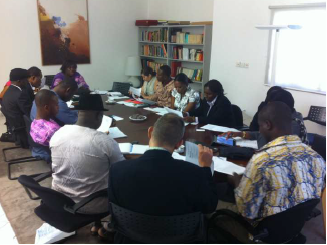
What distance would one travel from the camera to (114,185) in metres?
1.50

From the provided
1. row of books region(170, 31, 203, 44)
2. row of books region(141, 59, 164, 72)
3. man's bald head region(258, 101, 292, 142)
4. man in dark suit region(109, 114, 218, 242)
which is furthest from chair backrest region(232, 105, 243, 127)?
row of books region(141, 59, 164, 72)

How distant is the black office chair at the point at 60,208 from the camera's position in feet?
5.87

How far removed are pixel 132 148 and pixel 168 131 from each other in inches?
39.9

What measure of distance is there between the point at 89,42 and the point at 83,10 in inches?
27.4

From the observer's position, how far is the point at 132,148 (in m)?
2.52

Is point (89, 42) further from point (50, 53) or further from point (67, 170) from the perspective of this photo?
point (67, 170)

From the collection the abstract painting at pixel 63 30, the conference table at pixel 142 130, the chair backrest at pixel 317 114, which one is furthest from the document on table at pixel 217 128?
the abstract painting at pixel 63 30

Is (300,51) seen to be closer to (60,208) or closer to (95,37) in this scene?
(60,208)

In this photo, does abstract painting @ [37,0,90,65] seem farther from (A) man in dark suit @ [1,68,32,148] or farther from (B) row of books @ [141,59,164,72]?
(A) man in dark suit @ [1,68,32,148]

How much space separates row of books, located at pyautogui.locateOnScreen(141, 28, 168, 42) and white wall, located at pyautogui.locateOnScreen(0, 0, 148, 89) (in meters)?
0.29

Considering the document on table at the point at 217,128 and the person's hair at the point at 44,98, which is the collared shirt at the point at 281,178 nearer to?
the document on table at the point at 217,128

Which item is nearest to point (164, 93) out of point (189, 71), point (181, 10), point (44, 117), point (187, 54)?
point (189, 71)

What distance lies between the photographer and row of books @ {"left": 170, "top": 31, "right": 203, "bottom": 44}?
590cm

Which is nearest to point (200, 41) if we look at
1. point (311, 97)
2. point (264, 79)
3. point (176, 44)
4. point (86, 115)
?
point (176, 44)
